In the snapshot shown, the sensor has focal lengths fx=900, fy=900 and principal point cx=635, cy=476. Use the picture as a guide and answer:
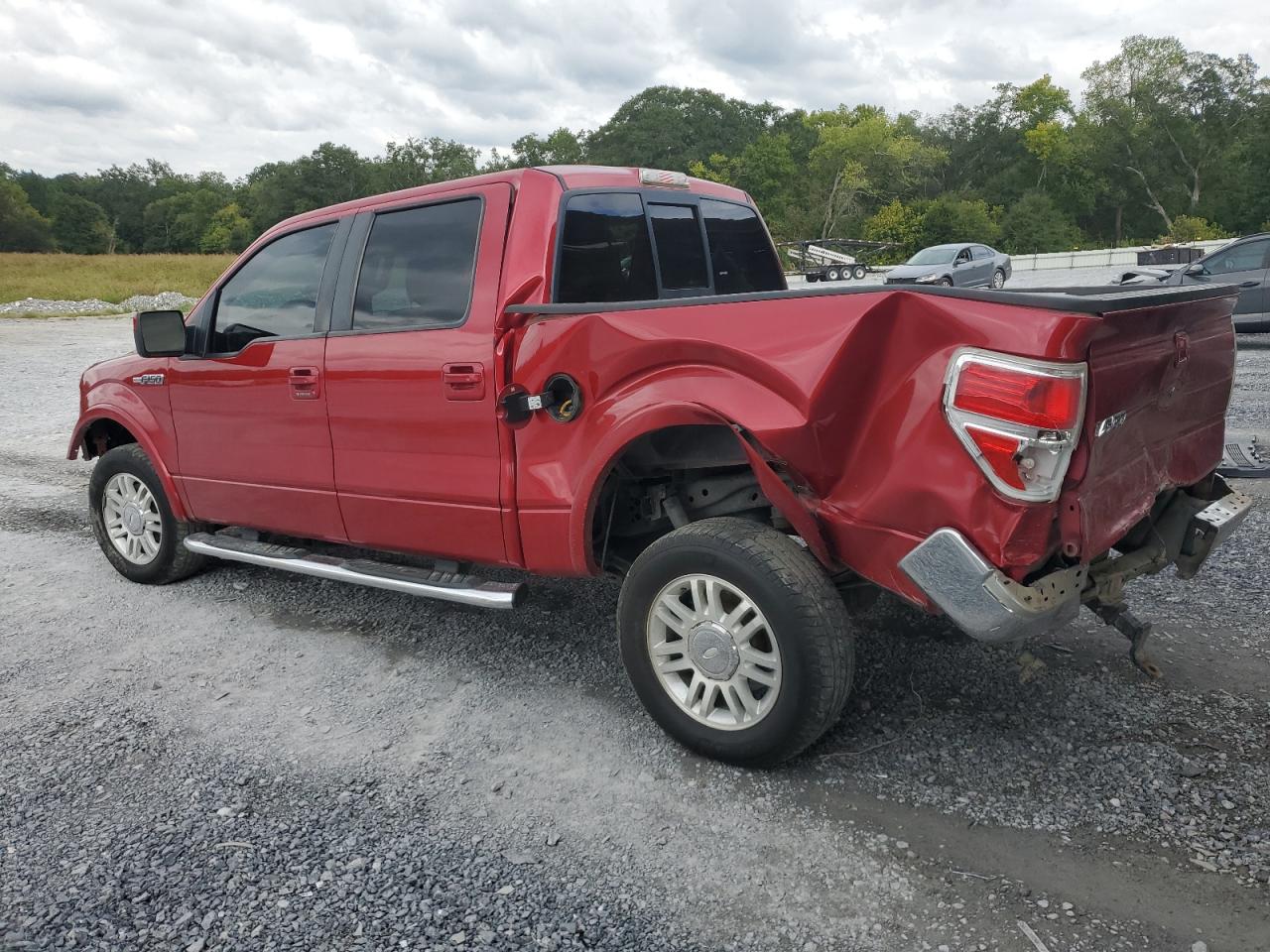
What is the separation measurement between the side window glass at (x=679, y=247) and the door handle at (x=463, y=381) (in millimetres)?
992

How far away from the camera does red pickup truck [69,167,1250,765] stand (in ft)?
8.18

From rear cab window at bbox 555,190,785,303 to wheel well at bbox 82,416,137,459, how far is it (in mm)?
3320

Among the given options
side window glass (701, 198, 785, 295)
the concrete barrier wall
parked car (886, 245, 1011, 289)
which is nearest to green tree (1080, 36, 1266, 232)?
the concrete barrier wall

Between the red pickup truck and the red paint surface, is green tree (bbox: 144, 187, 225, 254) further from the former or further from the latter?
the red paint surface

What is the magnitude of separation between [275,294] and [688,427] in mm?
2334

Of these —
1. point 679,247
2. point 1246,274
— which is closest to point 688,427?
point 679,247

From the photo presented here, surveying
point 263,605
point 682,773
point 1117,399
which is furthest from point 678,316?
point 263,605

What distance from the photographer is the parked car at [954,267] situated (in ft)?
75.2

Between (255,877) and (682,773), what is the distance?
4.38ft

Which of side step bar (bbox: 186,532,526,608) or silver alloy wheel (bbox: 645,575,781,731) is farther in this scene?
side step bar (bbox: 186,532,526,608)

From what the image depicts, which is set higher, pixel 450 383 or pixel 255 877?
pixel 450 383

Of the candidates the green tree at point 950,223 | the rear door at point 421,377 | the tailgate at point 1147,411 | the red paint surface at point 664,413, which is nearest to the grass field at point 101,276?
the red paint surface at point 664,413

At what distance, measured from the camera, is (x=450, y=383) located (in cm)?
356

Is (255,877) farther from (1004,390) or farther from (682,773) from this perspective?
(1004,390)
